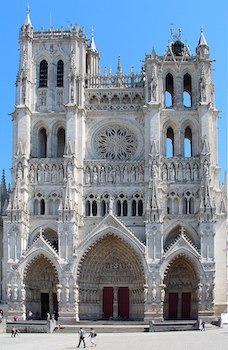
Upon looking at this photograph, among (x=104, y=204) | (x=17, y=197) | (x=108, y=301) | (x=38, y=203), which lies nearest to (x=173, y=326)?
(x=108, y=301)

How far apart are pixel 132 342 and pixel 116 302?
18.2 metres

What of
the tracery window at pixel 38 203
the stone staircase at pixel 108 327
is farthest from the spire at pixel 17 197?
the stone staircase at pixel 108 327

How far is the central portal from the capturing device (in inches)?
2270

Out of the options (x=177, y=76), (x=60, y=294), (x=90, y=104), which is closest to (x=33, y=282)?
(x=60, y=294)

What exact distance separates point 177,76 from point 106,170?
10.2m

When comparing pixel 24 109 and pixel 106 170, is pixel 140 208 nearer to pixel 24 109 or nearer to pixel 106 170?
pixel 106 170

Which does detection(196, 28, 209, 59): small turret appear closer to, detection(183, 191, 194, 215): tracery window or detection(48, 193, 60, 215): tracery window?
detection(183, 191, 194, 215): tracery window

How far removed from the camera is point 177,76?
6053 cm

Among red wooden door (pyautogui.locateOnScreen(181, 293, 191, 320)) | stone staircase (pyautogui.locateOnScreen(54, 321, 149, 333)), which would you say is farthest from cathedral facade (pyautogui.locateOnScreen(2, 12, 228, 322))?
stone staircase (pyautogui.locateOnScreen(54, 321, 149, 333))

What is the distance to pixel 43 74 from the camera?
61.6 metres

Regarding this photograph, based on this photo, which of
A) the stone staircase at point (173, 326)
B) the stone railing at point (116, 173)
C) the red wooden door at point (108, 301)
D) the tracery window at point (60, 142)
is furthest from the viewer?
the tracery window at point (60, 142)

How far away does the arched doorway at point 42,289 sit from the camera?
57.3m

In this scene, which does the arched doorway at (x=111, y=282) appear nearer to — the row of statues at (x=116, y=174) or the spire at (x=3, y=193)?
the row of statues at (x=116, y=174)

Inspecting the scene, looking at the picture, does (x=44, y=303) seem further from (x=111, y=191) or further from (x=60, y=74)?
Result: (x=60, y=74)
